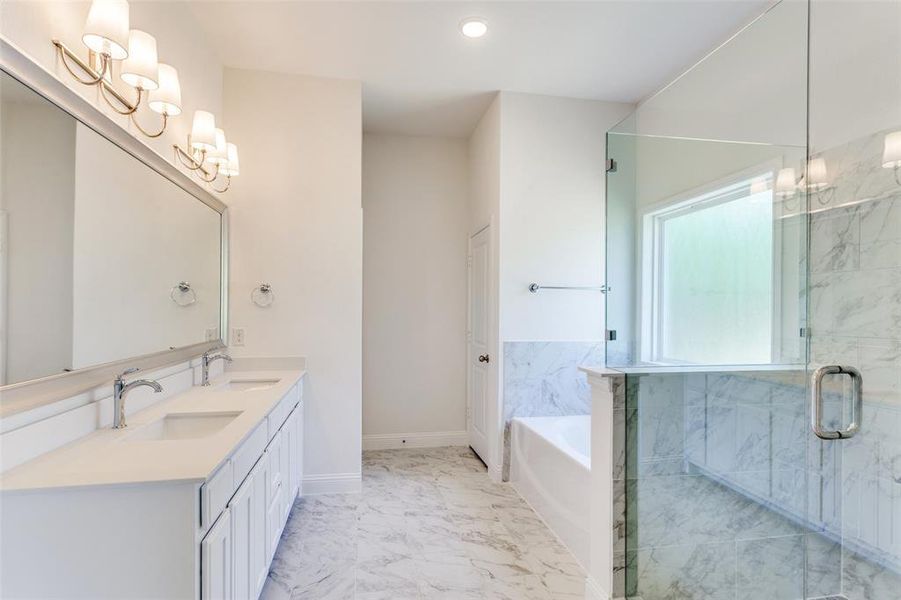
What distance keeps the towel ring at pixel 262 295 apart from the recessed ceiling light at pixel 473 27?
2004mm

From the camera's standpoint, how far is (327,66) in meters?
2.91

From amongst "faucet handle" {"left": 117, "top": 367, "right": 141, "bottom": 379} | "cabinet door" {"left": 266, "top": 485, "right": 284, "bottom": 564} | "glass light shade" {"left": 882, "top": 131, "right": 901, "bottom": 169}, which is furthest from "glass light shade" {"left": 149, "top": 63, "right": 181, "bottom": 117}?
"glass light shade" {"left": 882, "top": 131, "right": 901, "bottom": 169}

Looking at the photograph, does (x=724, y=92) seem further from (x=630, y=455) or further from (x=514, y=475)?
(x=514, y=475)

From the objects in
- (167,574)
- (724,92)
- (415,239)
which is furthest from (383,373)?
(724,92)

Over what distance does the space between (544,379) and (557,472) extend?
86 cm

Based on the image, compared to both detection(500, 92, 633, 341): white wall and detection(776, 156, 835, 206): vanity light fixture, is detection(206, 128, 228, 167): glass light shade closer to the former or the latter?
detection(500, 92, 633, 341): white wall

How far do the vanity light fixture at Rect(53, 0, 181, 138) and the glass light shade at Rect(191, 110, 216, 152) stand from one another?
0.35m

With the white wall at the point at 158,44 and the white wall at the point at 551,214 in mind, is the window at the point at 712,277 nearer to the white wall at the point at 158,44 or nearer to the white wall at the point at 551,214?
the white wall at the point at 551,214

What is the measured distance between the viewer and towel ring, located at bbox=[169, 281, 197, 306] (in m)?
2.21

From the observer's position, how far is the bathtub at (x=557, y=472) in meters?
2.20

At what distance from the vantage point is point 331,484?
2.99m

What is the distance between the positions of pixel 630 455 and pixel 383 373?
261cm

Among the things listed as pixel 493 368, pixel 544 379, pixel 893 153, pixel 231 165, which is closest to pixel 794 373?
pixel 893 153

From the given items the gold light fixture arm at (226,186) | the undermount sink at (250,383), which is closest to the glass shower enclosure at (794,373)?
the undermount sink at (250,383)
